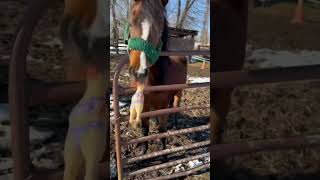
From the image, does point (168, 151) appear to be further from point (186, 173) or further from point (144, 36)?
point (144, 36)

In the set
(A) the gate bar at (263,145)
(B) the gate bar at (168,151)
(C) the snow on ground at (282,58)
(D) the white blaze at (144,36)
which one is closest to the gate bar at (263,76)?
(C) the snow on ground at (282,58)

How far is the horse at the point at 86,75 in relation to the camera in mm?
1171

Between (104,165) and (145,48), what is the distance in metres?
1.01

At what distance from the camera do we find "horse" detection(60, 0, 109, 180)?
46.1 inches

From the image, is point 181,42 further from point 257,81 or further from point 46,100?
point 46,100

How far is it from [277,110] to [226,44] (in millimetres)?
336

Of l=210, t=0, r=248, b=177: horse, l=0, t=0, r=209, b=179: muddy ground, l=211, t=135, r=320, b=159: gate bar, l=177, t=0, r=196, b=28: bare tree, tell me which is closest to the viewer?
l=0, t=0, r=209, b=179: muddy ground

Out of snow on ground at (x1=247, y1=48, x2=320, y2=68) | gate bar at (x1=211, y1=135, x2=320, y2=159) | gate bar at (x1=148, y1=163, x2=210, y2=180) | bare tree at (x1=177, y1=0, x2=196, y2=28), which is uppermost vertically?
bare tree at (x1=177, y1=0, x2=196, y2=28)

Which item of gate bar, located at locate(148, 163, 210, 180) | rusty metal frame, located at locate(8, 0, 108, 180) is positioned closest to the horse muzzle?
gate bar, located at locate(148, 163, 210, 180)

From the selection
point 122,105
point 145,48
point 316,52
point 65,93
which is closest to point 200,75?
point 122,105

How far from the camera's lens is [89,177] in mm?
1258

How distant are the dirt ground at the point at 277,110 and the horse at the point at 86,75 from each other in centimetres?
50

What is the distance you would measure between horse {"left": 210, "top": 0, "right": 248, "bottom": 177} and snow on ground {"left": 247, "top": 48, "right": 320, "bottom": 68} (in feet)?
0.21

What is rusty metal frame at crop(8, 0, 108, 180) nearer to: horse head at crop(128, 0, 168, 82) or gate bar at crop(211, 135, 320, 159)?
gate bar at crop(211, 135, 320, 159)
